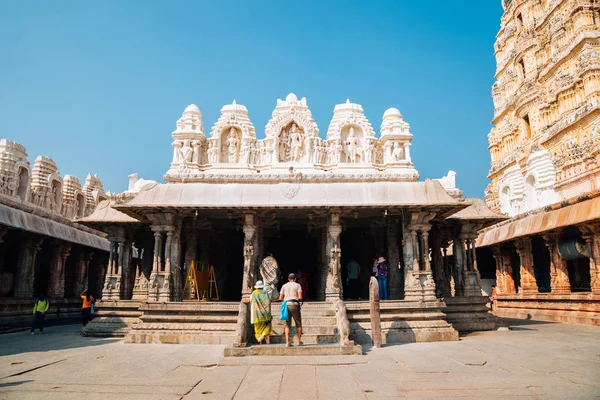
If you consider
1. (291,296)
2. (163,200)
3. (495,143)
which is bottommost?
(291,296)

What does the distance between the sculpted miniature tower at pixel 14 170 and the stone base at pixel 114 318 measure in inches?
263

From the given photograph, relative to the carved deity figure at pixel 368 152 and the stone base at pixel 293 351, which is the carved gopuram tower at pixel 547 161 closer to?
the carved deity figure at pixel 368 152

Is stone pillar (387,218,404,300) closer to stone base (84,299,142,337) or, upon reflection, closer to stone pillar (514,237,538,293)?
stone base (84,299,142,337)

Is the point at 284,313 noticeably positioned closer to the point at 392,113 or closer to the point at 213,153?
the point at 213,153

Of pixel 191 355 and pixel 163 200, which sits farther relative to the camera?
pixel 163 200

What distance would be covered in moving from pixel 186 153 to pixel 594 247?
16629mm

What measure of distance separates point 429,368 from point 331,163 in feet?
40.6

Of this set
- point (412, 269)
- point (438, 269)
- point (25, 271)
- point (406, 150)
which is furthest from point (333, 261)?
point (25, 271)

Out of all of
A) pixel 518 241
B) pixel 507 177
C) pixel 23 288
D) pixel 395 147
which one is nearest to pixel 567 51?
pixel 507 177

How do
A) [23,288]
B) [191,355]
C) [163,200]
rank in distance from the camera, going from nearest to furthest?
[191,355]
[163,200]
[23,288]

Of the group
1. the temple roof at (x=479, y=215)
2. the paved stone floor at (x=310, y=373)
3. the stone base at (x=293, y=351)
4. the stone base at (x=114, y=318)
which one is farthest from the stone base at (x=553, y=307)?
the stone base at (x=114, y=318)

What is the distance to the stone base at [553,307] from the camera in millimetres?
16191

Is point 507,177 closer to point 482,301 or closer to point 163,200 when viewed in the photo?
point 482,301

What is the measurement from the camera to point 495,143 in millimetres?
35125
